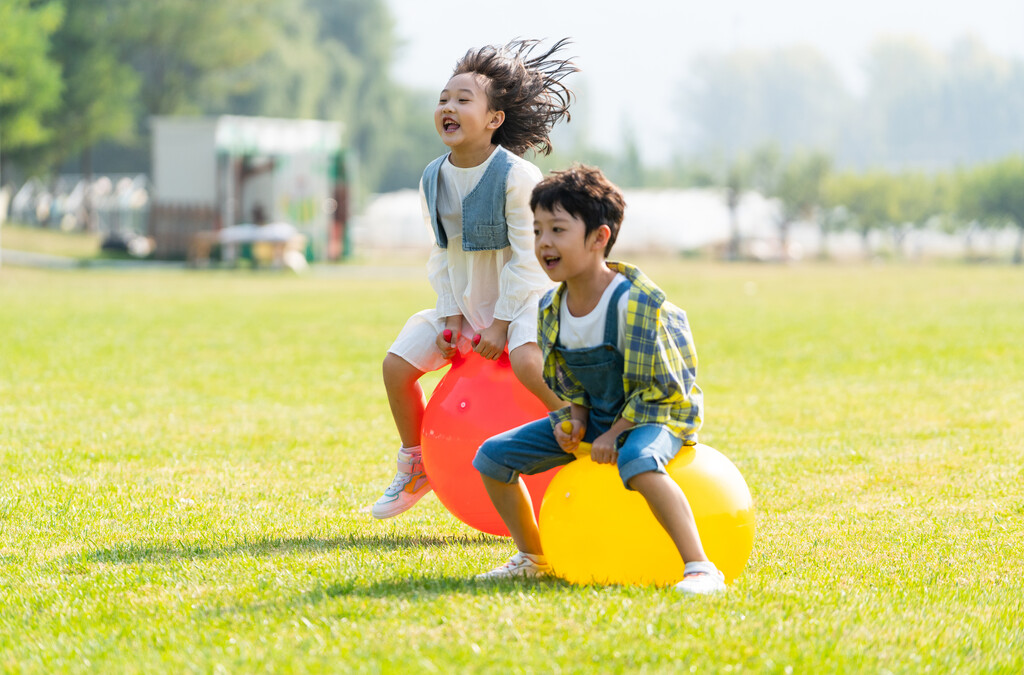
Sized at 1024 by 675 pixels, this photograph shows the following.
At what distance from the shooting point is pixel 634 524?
4.06 metres

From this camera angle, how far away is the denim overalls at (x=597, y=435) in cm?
399

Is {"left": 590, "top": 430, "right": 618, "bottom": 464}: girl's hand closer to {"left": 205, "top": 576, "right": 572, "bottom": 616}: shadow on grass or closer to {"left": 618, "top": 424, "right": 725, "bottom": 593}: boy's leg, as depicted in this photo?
{"left": 618, "top": 424, "right": 725, "bottom": 593}: boy's leg

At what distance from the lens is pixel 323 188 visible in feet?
117

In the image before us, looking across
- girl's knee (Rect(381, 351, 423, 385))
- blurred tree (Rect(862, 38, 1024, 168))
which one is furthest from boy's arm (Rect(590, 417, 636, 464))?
blurred tree (Rect(862, 38, 1024, 168))

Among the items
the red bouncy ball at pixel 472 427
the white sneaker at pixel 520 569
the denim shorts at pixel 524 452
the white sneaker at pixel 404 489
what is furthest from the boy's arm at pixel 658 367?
the white sneaker at pixel 404 489

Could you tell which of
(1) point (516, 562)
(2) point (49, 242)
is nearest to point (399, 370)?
(1) point (516, 562)

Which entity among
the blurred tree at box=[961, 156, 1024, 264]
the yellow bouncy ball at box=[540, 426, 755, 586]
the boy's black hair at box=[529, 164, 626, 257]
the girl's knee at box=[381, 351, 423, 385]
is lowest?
the yellow bouncy ball at box=[540, 426, 755, 586]

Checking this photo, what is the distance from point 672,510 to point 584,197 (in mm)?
1108

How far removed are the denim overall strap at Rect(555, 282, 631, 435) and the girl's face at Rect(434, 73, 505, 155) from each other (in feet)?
4.28

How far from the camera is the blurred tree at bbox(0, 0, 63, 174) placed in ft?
115

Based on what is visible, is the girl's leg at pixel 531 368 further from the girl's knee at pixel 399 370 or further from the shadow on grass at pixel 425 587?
the shadow on grass at pixel 425 587

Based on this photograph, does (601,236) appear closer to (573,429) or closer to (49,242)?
(573,429)

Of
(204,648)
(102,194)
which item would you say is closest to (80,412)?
(204,648)

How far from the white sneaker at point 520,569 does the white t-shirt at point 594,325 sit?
833 millimetres
